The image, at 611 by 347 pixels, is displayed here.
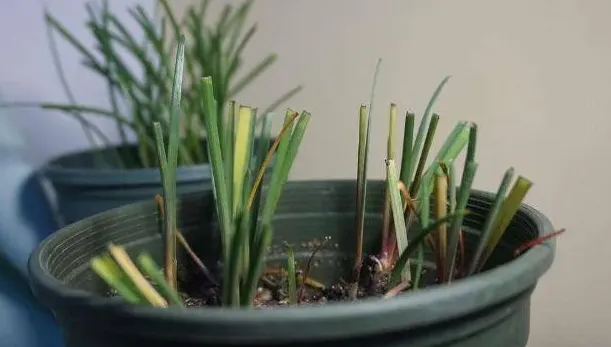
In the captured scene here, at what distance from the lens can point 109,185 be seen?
0.55 meters

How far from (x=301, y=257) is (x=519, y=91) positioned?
299mm

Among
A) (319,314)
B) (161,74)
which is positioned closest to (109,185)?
(161,74)

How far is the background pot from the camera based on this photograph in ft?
1.80

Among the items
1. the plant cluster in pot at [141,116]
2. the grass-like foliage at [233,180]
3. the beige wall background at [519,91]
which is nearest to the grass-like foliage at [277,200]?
the grass-like foliage at [233,180]

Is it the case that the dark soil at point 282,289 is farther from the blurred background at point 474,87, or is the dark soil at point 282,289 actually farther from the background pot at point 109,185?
the blurred background at point 474,87

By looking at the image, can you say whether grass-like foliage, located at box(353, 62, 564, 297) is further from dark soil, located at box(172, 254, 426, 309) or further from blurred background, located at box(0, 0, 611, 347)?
blurred background, located at box(0, 0, 611, 347)

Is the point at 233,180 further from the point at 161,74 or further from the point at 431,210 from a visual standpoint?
the point at 161,74

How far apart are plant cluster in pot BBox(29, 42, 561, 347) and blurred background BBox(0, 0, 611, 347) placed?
0.24 metres

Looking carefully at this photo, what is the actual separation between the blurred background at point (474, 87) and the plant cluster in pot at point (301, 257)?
0.24m

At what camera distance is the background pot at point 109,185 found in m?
0.55

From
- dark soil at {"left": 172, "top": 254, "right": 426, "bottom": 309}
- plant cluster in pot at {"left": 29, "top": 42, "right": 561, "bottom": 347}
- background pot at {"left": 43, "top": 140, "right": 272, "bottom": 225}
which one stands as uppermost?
plant cluster in pot at {"left": 29, "top": 42, "right": 561, "bottom": 347}

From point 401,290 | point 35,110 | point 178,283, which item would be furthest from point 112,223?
point 35,110

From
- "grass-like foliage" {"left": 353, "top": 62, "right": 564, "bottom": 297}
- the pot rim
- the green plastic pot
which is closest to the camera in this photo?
the green plastic pot

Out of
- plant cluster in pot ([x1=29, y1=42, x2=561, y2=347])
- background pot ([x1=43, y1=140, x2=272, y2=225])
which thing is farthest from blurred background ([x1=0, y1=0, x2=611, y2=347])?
plant cluster in pot ([x1=29, y1=42, x2=561, y2=347])
